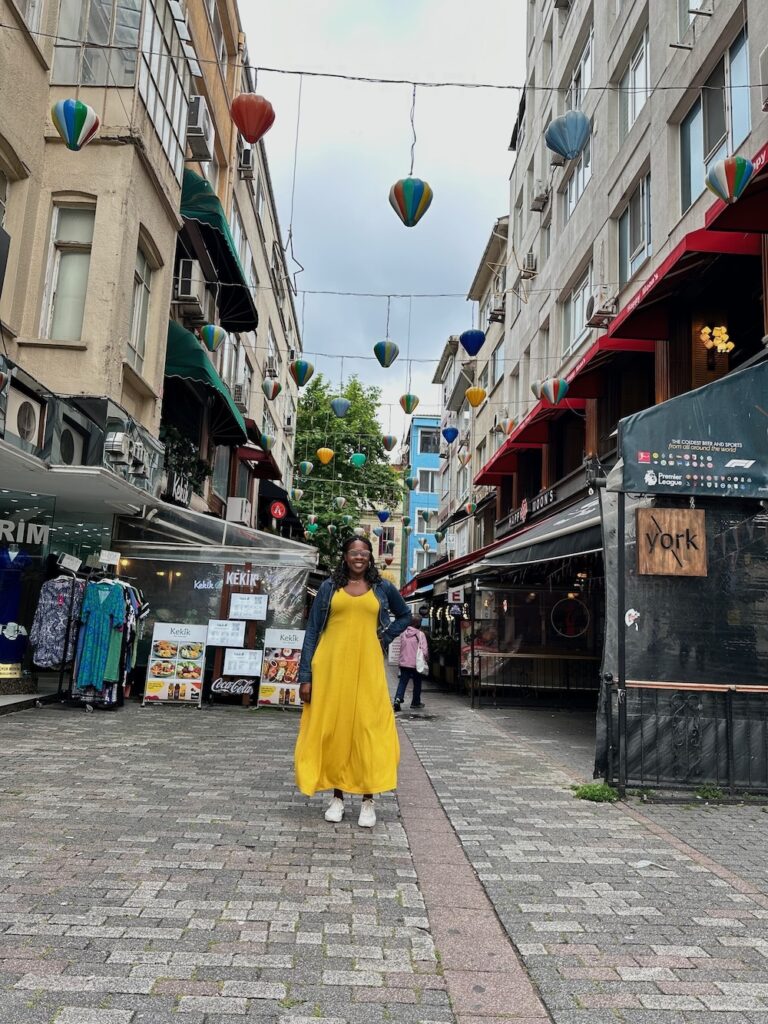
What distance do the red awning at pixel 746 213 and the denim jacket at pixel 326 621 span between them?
20.9 ft

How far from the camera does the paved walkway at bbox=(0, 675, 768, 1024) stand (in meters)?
Result: 2.83

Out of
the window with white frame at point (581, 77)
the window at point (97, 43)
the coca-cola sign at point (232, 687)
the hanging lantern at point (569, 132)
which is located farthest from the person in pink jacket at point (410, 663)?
the window with white frame at point (581, 77)

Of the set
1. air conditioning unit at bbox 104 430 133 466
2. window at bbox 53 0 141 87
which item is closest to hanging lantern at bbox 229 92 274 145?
window at bbox 53 0 141 87

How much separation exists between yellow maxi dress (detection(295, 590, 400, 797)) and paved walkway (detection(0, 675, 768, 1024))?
35cm

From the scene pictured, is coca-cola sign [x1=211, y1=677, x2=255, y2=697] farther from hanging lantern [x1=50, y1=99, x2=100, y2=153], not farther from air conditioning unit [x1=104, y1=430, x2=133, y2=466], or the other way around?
hanging lantern [x1=50, y1=99, x2=100, y2=153]

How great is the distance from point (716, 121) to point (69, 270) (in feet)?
33.9

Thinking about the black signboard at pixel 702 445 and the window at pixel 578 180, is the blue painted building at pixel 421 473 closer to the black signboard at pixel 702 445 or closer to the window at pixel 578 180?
the window at pixel 578 180

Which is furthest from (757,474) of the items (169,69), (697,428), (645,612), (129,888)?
(169,69)

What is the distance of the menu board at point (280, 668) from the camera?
12.2 m

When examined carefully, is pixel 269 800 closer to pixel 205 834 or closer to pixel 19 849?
pixel 205 834

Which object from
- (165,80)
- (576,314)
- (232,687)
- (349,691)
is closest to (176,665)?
(232,687)

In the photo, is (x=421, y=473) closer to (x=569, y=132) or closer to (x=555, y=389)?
(x=555, y=389)

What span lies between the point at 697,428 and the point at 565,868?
3.90 m

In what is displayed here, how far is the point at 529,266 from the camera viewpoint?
80.9 feet
